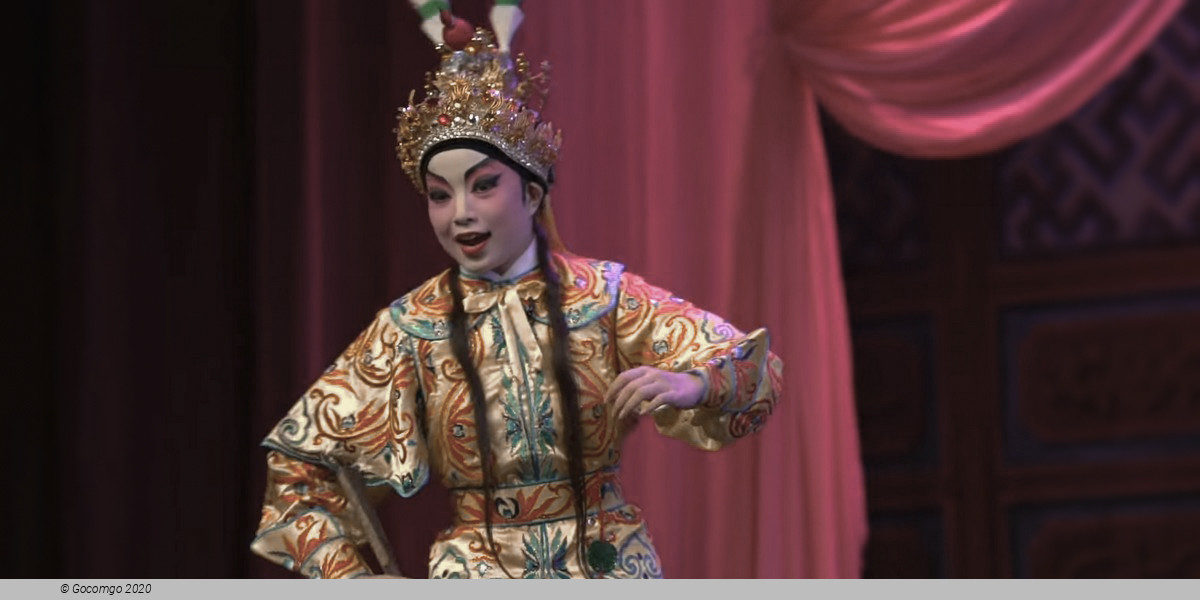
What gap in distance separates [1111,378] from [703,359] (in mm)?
980

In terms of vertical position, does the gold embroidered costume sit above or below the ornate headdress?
below

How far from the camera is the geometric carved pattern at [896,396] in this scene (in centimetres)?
317

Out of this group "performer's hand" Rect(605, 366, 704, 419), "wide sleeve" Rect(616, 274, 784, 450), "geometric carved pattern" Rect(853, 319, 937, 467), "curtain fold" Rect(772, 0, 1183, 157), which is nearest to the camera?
"performer's hand" Rect(605, 366, 704, 419)

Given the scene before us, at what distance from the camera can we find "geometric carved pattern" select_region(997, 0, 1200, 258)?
3.00m

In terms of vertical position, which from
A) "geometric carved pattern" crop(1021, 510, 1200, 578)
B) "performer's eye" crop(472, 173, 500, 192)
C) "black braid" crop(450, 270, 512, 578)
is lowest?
"geometric carved pattern" crop(1021, 510, 1200, 578)

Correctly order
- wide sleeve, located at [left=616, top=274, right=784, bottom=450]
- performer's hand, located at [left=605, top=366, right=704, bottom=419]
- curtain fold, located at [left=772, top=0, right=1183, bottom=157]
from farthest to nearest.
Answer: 1. curtain fold, located at [left=772, top=0, right=1183, bottom=157]
2. wide sleeve, located at [left=616, top=274, right=784, bottom=450]
3. performer's hand, located at [left=605, top=366, right=704, bottom=419]

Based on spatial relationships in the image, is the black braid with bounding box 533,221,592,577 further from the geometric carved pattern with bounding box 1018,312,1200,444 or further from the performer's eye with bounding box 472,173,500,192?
the geometric carved pattern with bounding box 1018,312,1200,444

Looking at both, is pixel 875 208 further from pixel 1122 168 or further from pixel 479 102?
pixel 479 102

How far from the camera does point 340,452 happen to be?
A: 7.91ft

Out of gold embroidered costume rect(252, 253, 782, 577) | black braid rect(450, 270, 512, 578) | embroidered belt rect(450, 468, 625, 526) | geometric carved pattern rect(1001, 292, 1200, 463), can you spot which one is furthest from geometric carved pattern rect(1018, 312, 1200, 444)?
black braid rect(450, 270, 512, 578)

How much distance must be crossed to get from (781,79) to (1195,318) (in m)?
0.76

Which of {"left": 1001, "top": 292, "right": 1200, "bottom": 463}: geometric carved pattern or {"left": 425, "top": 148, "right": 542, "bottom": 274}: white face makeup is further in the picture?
{"left": 1001, "top": 292, "right": 1200, "bottom": 463}: geometric carved pattern

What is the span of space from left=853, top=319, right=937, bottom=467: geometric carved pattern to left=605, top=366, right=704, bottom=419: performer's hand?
103 cm

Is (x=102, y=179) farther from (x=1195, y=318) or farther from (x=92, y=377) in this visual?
(x=1195, y=318)
